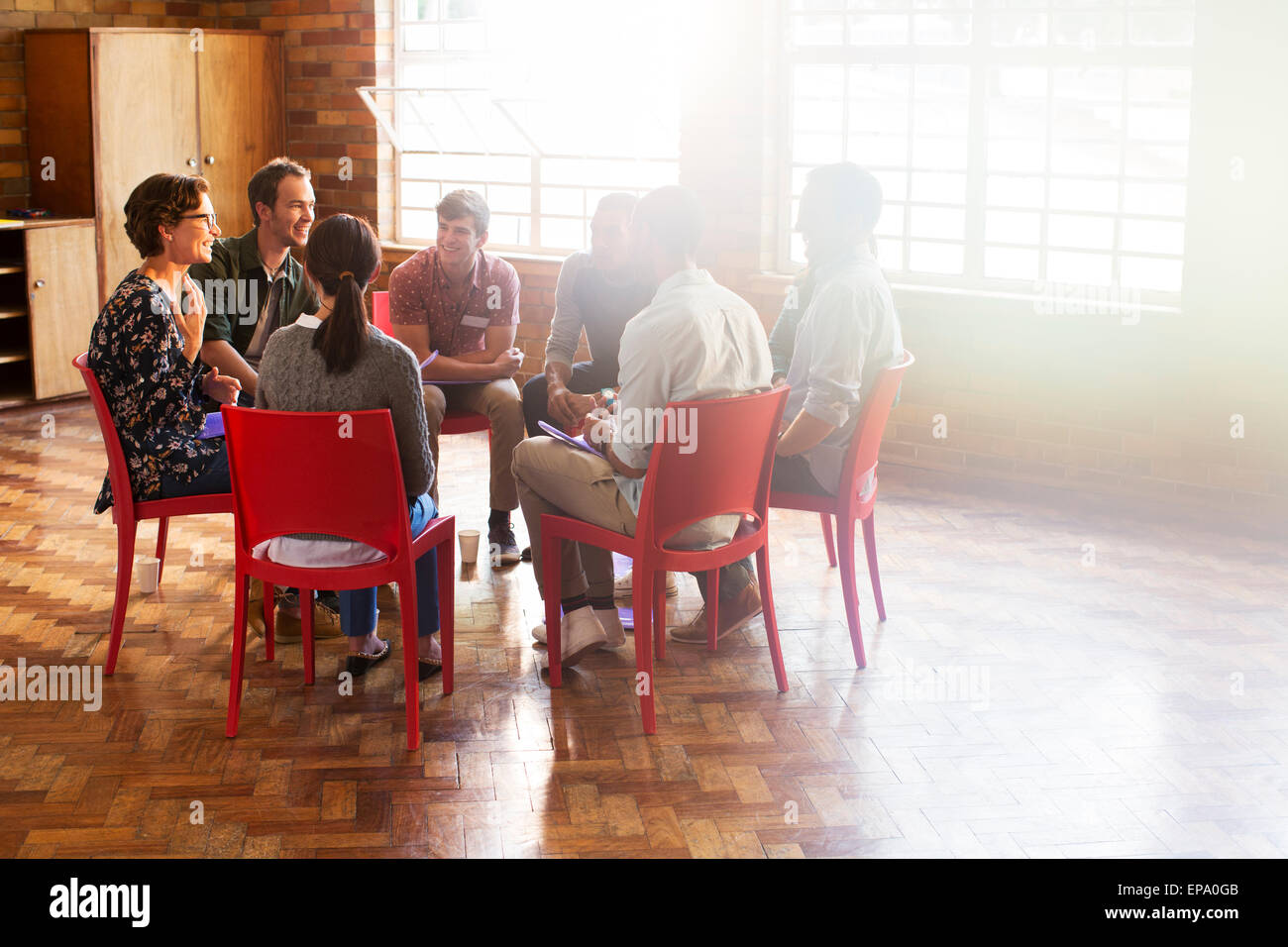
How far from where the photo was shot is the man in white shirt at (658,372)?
11.3 feet

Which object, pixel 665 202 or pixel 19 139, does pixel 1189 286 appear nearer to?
pixel 665 202

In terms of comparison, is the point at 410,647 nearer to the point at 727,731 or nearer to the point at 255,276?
the point at 727,731

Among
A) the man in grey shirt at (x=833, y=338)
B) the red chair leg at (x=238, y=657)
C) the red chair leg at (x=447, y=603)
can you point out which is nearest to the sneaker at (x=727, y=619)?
the man in grey shirt at (x=833, y=338)

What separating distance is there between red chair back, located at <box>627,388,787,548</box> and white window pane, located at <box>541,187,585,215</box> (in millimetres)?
4324

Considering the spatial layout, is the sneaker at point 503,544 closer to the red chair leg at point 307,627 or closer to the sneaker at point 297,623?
the sneaker at point 297,623

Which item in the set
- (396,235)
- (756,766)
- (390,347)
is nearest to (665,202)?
(390,347)

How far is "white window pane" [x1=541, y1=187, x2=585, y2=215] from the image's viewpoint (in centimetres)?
763

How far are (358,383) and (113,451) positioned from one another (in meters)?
0.90

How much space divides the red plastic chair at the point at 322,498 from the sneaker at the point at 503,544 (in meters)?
1.47

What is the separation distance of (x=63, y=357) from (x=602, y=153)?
10.7 feet

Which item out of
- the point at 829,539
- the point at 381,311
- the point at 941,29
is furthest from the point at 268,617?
the point at 941,29

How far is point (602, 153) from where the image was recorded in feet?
24.6

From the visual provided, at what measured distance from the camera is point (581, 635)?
382 centimetres

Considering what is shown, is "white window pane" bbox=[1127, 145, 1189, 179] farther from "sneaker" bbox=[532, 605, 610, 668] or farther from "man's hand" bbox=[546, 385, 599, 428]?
"sneaker" bbox=[532, 605, 610, 668]
